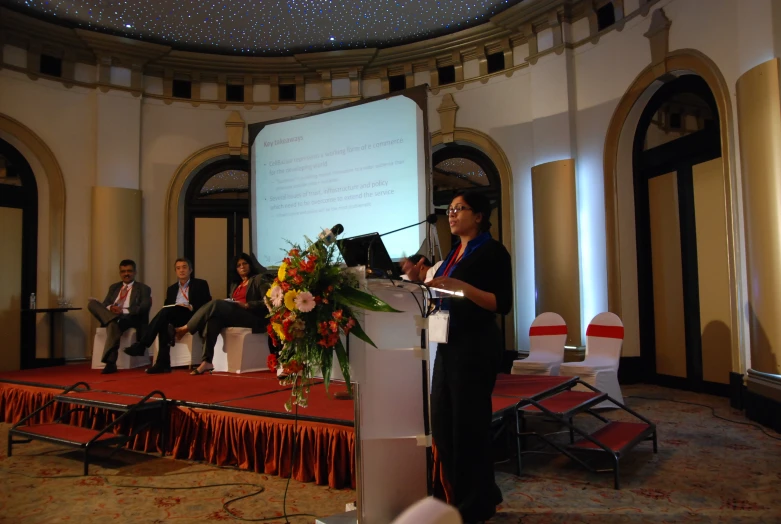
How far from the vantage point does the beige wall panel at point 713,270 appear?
507 cm

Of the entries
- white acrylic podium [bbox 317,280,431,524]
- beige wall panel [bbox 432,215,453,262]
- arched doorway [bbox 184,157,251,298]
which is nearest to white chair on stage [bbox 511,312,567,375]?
beige wall panel [bbox 432,215,453,262]

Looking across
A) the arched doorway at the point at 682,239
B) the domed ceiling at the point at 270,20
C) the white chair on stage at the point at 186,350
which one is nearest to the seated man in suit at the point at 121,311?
the white chair on stage at the point at 186,350

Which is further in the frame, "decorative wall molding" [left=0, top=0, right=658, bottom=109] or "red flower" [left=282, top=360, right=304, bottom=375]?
"decorative wall molding" [left=0, top=0, right=658, bottom=109]

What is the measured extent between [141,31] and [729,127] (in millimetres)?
6702

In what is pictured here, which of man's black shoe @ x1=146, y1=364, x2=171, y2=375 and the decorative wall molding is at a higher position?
the decorative wall molding

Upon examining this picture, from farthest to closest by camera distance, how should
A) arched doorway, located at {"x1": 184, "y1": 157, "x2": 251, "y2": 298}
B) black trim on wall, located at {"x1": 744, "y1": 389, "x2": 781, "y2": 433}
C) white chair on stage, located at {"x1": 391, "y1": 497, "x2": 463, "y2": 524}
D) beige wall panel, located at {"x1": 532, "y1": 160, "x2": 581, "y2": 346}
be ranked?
arched doorway, located at {"x1": 184, "y1": 157, "x2": 251, "y2": 298} < beige wall panel, located at {"x1": 532, "y1": 160, "x2": 581, "y2": 346} < black trim on wall, located at {"x1": 744, "y1": 389, "x2": 781, "y2": 433} < white chair on stage, located at {"x1": 391, "y1": 497, "x2": 463, "y2": 524}

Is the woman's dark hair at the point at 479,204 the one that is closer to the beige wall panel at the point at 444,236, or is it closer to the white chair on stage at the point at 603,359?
the white chair on stage at the point at 603,359

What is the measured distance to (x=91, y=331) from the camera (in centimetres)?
695

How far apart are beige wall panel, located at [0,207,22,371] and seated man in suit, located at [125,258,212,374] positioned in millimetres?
2238

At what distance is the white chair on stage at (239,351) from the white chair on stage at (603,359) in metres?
2.65

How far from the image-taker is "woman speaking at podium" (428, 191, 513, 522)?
1.99m

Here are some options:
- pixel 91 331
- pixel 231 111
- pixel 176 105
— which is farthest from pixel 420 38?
pixel 91 331

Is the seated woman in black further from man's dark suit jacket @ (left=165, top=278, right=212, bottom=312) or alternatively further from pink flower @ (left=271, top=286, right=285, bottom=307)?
pink flower @ (left=271, top=286, right=285, bottom=307)

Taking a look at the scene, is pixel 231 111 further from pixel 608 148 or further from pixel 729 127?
pixel 729 127
